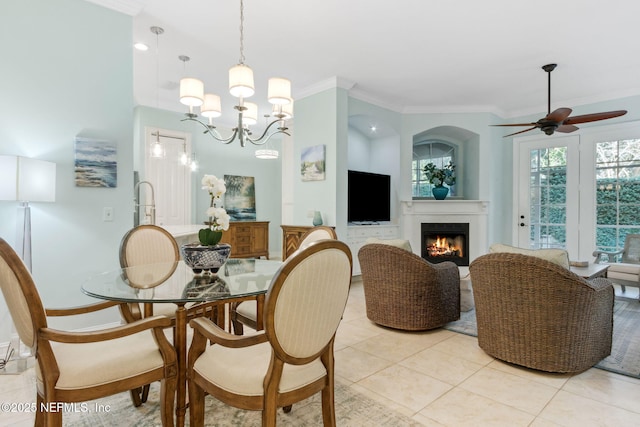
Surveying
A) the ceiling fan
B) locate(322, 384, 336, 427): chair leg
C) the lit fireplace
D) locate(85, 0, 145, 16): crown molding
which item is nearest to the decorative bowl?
locate(322, 384, 336, 427): chair leg

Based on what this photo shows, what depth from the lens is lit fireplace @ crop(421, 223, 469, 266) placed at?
19.5ft

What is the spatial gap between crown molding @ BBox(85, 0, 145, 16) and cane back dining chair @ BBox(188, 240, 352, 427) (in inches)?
113

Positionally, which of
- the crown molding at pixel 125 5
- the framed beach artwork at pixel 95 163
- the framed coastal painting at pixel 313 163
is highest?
the crown molding at pixel 125 5

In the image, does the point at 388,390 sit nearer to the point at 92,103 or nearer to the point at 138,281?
the point at 138,281

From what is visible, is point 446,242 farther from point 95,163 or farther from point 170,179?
point 95,163

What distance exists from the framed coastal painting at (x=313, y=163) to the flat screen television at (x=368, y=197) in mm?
587

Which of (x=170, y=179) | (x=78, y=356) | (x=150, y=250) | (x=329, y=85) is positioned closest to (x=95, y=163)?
(x=150, y=250)

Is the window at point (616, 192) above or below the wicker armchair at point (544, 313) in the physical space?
above

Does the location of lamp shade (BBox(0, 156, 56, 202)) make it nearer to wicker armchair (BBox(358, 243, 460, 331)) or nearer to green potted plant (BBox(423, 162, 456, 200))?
wicker armchair (BBox(358, 243, 460, 331))

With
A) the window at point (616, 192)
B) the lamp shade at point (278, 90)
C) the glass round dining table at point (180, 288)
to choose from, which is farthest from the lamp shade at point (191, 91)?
the window at point (616, 192)

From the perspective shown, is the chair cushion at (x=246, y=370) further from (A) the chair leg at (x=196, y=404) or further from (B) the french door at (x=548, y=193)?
(B) the french door at (x=548, y=193)

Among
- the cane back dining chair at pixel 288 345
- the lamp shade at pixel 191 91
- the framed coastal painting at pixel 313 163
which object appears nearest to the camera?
the cane back dining chair at pixel 288 345

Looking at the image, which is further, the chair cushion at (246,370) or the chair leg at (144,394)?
the chair leg at (144,394)

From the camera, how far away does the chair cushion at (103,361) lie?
4.38 ft
